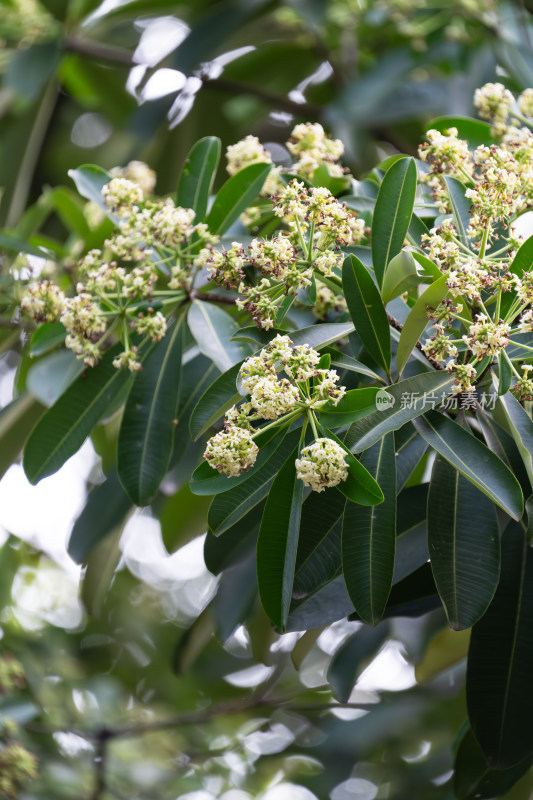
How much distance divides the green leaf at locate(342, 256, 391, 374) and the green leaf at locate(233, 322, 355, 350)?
0.14ft

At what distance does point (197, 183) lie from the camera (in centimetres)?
135

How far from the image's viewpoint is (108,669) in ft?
11.5

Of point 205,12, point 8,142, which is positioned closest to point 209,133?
point 205,12

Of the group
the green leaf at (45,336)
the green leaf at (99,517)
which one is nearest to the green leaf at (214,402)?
the green leaf at (45,336)

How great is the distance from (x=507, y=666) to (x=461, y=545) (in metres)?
0.27

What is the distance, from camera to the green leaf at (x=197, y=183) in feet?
4.40

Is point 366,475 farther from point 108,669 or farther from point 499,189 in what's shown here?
point 108,669

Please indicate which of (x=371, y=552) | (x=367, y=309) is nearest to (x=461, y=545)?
(x=371, y=552)

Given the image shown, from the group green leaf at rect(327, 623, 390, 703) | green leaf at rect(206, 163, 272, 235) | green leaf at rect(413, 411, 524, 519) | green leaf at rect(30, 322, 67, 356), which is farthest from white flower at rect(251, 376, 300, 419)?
green leaf at rect(327, 623, 390, 703)

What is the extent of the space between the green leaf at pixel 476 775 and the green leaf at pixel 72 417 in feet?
3.06

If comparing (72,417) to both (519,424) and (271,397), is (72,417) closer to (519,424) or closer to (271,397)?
(271,397)

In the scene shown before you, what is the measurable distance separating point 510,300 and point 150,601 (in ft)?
10.1

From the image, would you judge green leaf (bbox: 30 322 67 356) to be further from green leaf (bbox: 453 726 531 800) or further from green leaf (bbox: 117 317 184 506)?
green leaf (bbox: 453 726 531 800)

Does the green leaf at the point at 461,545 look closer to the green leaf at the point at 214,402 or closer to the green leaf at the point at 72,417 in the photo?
the green leaf at the point at 214,402
